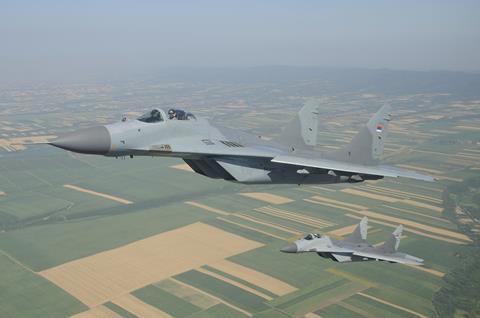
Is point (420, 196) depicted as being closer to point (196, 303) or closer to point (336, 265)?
point (336, 265)

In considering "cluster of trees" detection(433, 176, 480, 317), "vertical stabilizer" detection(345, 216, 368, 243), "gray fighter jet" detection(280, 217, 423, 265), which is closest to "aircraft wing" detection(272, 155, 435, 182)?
"gray fighter jet" detection(280, 217, 423, 265)

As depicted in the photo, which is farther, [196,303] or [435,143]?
[435,143]

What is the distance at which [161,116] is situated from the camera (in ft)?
64.2

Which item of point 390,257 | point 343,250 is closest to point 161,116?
point 343,250

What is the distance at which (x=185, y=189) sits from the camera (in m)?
91.5

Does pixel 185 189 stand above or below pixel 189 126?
below

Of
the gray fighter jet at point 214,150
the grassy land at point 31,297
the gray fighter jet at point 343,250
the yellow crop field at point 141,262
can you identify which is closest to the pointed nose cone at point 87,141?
Result: the gray fighter jet at point 214,150

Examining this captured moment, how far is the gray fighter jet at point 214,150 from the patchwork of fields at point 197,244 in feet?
85.0

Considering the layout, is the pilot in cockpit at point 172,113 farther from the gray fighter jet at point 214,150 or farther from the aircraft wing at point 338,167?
the aircraft wing at point 338,167

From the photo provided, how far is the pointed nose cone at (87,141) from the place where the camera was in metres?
16.5

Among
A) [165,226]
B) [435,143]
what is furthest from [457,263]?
[435,143]

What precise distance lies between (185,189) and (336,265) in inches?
1732

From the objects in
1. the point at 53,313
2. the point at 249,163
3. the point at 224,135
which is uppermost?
the point at 224,135

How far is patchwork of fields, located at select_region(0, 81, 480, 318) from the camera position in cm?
4631
